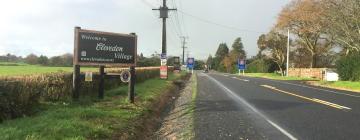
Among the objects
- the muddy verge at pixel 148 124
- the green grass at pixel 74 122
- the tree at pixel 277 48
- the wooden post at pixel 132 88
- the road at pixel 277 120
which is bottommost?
the muddy verge at pixel 148 124

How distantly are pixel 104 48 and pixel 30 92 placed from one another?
4664 millimetres

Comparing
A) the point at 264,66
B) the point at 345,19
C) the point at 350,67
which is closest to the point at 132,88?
the point at 350,67

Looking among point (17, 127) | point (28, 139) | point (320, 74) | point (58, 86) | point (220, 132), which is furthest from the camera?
point (320, 74)

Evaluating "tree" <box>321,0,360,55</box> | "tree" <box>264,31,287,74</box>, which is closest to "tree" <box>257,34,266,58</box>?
"tree" <box>264,31,287,74</box>

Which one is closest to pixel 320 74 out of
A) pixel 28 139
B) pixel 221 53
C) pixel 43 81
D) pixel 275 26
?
pixel 275 26

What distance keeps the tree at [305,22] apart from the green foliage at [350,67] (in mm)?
13159

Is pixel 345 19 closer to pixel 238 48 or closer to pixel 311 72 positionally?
pixel 311 72

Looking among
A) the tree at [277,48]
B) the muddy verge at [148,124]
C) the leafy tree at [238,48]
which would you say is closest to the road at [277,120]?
the muddy verge at [148,124]

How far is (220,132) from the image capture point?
11641 mm

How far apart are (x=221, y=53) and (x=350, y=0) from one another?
15472 cm

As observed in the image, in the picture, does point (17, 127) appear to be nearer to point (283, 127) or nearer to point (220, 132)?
point (220, 132)

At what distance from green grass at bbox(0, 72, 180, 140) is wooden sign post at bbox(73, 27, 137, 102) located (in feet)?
3.89

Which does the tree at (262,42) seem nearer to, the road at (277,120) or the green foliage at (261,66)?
the green foliage at (261,66)

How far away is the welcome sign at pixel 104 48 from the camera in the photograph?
16.3 meters
